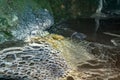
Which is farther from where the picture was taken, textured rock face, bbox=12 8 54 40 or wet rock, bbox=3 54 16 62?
textured rock face, bbox=12 8 54 40

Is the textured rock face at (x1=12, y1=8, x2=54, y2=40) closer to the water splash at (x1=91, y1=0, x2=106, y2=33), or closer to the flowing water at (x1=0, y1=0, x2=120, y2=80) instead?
the flowing water at (x1=0, y1=0, x2=120, y2=80)

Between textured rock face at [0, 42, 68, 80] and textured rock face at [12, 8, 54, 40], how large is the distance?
1.27m

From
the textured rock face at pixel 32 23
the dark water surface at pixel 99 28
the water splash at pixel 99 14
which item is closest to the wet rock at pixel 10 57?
the textured rock face at pixel 32 23

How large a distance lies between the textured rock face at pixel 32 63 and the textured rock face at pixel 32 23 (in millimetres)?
1273

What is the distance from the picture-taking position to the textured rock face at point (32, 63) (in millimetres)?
7924

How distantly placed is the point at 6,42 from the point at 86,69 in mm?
2587

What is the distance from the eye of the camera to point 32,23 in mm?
10891

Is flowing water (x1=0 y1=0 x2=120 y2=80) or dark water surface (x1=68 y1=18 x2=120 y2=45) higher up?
dark water surface (x1=68 y1=18 x2=120 y2=45)

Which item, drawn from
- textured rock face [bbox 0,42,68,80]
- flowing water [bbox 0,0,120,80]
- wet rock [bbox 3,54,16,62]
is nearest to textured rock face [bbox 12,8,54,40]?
flowing water [bbox 0,0,120,80]

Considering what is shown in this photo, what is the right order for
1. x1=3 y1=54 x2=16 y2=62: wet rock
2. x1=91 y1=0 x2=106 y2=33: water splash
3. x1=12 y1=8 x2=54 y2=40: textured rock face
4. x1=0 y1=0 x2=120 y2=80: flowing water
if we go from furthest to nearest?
x1=91 y1=0 x2=106 y2=33: water splash, x1=12 y1=8 x2=54 y2=40: textured rock face, x1=3 y1=54 x2=16 y2=62: wet rock, x1=0 y1=0 x2=120 y2=80: flowing water

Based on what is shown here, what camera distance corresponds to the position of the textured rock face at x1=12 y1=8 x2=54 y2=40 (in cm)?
1031

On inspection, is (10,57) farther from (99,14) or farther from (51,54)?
(99,14)

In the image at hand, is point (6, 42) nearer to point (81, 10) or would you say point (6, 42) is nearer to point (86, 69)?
point (86, 69)

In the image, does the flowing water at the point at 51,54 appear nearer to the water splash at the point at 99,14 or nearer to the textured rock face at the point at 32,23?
the textured rock face at the point at 32,23
